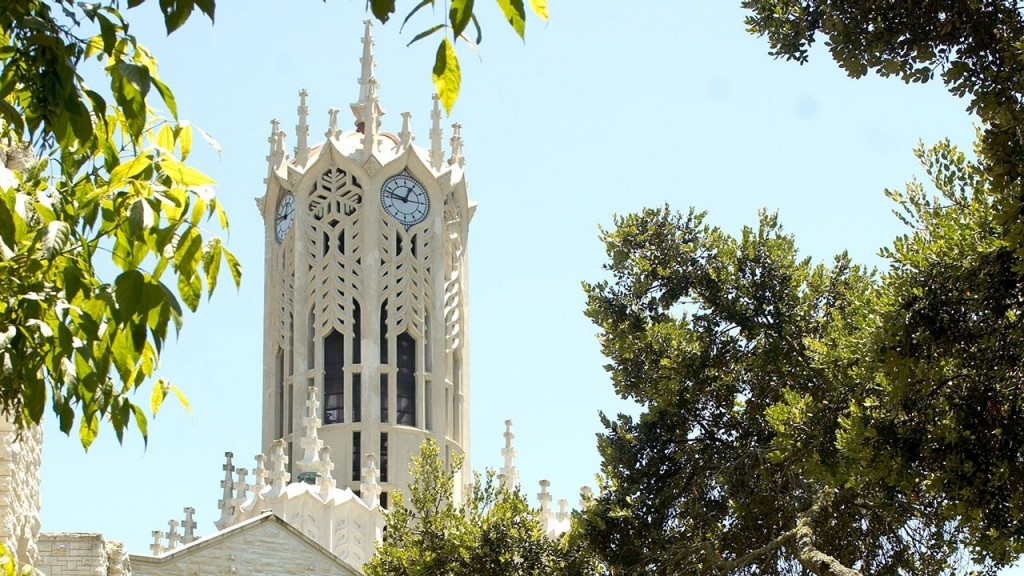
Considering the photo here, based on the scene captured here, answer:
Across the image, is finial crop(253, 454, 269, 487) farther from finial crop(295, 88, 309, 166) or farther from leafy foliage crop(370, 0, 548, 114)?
leafy foliage crop(370, 0, 548, 114)

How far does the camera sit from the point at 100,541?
1541 cm

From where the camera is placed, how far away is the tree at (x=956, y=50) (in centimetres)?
1080

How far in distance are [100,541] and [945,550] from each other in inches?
346

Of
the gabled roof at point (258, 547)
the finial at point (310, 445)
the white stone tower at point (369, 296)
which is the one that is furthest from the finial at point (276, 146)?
the gabled roof at point (258, 547)

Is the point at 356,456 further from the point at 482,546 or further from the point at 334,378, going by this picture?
the point at 482,546

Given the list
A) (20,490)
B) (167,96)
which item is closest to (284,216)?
(20,490)

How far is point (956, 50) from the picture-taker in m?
11.8

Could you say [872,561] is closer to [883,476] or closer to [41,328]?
[883,476]

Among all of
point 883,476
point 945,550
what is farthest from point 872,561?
point 883,476

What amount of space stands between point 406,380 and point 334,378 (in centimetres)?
239

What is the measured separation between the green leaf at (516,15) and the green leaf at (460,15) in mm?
146

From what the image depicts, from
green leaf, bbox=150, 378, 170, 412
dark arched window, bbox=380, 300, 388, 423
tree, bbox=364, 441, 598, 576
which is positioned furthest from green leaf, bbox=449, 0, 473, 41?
dark arched window, bbox=380, 300, 388, 423

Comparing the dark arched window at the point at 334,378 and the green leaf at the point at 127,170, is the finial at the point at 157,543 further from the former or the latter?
the green leaf at the point at 127,170

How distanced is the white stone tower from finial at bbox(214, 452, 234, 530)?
9.28ft
